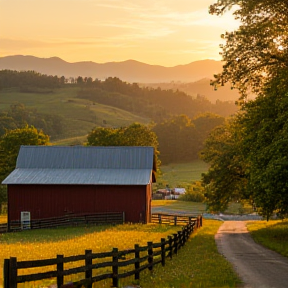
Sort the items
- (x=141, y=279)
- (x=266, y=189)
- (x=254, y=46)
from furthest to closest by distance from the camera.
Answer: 1. (x=254, y=46)
2. (x=266, y=189)
3. (x=141, y=279)

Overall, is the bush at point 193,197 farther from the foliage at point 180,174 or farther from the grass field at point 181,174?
the grass field at point 181,174

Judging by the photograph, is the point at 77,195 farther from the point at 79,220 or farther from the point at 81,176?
the point at 79,220

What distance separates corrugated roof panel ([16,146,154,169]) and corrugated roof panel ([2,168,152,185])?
845mm

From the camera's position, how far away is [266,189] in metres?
26.4

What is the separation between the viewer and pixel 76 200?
172 ft

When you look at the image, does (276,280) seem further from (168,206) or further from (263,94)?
(168,206)

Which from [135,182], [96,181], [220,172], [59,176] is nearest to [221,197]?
[220,172]

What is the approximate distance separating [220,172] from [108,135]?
1595 inches

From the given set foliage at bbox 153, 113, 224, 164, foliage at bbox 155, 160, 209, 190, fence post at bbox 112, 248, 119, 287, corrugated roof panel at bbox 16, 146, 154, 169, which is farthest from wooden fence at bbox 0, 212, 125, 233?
foliage at bbox 153, 113, 224, 164

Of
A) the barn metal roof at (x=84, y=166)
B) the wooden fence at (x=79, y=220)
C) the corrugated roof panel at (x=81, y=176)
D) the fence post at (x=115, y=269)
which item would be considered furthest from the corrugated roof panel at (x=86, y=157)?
the fence post at (x=115, y=269)

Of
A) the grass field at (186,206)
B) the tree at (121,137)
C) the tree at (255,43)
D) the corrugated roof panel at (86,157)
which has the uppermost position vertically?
the tree at (255,43)

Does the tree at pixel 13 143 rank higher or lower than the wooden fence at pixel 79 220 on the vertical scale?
higher

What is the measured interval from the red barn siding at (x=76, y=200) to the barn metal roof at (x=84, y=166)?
726mm

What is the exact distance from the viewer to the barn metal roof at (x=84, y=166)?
52.5m
